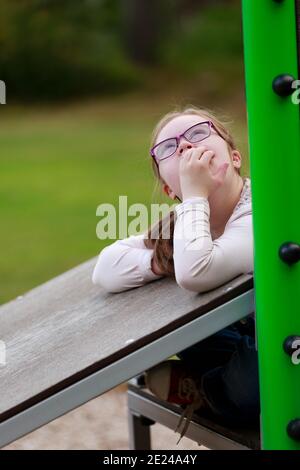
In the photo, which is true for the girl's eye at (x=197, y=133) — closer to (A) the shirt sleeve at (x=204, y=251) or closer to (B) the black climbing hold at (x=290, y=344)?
(A) the shirt sleeve at (x=204, y=251)

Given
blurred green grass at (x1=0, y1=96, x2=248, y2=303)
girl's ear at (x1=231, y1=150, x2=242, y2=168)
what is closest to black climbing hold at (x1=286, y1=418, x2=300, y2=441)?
girl's ear at (x1=231, y1=150, x2=242, y2=168)

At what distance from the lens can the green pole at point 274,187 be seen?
195 cm

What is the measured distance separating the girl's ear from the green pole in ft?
1.12

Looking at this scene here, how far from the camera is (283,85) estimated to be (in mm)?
1938

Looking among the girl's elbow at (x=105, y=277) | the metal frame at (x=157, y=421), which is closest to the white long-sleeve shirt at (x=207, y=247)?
the girl's elbow at (x=105, y=277)

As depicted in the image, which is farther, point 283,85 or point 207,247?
point 207,247

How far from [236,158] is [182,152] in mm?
162

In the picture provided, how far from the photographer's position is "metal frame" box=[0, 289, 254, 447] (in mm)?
1922

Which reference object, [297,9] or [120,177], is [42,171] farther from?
[297,9]

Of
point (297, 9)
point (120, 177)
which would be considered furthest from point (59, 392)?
point (120, 177)

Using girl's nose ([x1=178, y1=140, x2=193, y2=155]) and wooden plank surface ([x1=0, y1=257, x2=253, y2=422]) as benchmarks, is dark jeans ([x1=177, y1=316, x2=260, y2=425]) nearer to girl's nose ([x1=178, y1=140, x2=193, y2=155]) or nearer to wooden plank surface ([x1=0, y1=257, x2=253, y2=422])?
wooden plank surface ([x1=0, y1=257, x2=253, y2=422])

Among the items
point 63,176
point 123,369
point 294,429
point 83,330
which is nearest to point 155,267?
point 83,330

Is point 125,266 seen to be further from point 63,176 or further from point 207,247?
point 63,176
